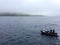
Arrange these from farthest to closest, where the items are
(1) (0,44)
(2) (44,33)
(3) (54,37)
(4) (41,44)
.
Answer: (2) (44,33) → (3) (54,37) → (4) (41,44) → (1) (0,44)

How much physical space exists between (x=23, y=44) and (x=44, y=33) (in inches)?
1210

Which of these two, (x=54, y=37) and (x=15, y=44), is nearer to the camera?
(x=15, y=44)

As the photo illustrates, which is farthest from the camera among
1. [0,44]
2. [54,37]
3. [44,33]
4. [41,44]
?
[44,33]

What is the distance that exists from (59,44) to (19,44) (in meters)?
22.1

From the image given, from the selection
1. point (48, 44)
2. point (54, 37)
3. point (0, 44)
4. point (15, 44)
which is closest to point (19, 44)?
point (15, 44)

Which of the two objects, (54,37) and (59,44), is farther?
(54,37)

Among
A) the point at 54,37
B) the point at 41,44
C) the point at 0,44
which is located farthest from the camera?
the point at 54,37

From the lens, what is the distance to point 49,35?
269 ft

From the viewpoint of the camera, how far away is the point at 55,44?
62719mm

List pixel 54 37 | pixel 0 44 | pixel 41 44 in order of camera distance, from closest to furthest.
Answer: pixel 0 44, pixel 41 44, pixel 54 37

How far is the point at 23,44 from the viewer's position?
59250mm

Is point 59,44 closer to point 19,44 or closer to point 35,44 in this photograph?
point 35,44

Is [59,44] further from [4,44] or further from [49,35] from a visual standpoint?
[4,44]

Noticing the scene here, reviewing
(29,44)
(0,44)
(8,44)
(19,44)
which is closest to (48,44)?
(29,44)
